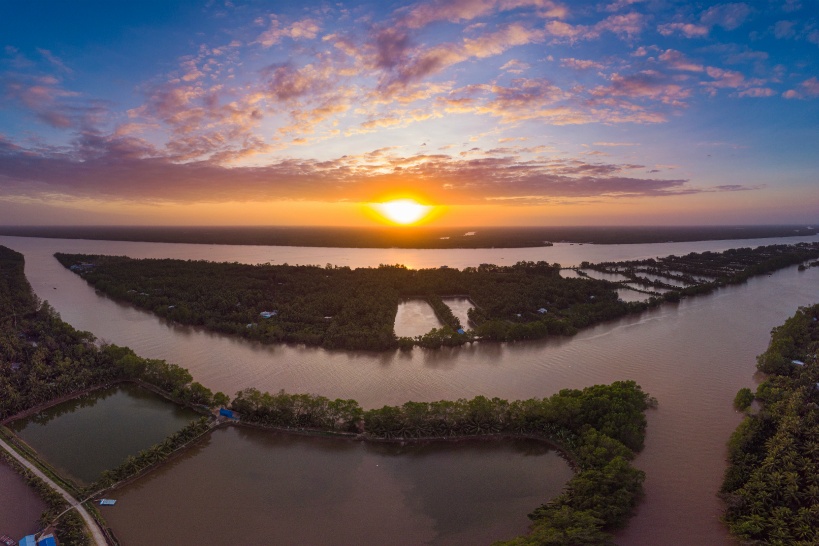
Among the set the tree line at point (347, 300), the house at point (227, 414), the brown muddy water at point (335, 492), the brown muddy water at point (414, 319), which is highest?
the tree line at point (347, 300)

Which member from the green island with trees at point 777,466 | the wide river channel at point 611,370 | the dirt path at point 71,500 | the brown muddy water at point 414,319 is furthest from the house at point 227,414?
the green island with trees at point 777,466

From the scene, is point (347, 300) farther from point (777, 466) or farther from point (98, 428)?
point (777, 466)

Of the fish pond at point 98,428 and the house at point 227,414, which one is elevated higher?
the house at point 227,414

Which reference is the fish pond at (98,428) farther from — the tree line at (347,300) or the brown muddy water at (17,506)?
the tree line at (347,300)

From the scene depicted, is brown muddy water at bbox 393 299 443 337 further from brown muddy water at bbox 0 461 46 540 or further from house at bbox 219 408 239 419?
brown muddy water at bbox 0 461 46 540

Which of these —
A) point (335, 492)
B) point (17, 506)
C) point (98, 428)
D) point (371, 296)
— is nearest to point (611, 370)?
point (335, 492)

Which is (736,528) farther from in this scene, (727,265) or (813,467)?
(727,265)
